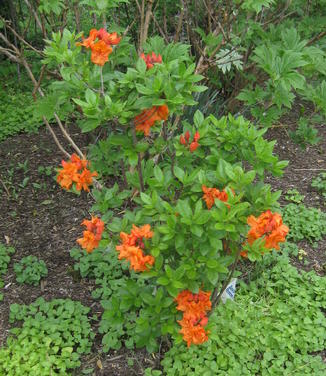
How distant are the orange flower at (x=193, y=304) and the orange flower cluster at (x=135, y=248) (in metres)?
0.28

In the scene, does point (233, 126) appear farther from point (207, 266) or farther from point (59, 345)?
point (59, 345)

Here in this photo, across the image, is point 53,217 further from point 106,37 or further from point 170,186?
point 106,37

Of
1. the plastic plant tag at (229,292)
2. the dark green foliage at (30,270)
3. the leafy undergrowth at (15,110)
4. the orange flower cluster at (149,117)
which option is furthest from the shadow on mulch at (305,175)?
the leafy undergrowth at (15,110)

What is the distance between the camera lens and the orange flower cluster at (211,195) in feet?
6.36

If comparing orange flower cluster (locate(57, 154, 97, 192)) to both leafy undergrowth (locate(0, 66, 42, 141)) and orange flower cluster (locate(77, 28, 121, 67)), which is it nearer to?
orange flower cluster (locate(77, 28, 121, 67))

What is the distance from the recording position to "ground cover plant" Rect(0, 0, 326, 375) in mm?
1920

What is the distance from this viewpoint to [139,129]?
2.01m

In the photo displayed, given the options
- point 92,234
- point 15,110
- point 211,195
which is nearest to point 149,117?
point 211,195

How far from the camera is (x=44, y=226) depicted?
3.42 m

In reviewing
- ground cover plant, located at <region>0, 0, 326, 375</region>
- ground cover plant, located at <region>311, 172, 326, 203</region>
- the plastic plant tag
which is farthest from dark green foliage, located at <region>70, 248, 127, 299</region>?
ground cover plant, located at <region>311, 172, 326, 203</region>

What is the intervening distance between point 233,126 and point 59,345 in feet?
4.74

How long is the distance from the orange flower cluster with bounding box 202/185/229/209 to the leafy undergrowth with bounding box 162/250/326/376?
0.65 meters

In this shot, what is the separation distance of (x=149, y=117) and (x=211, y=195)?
0.39 metres

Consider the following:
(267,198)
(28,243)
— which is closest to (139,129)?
(267,198)
